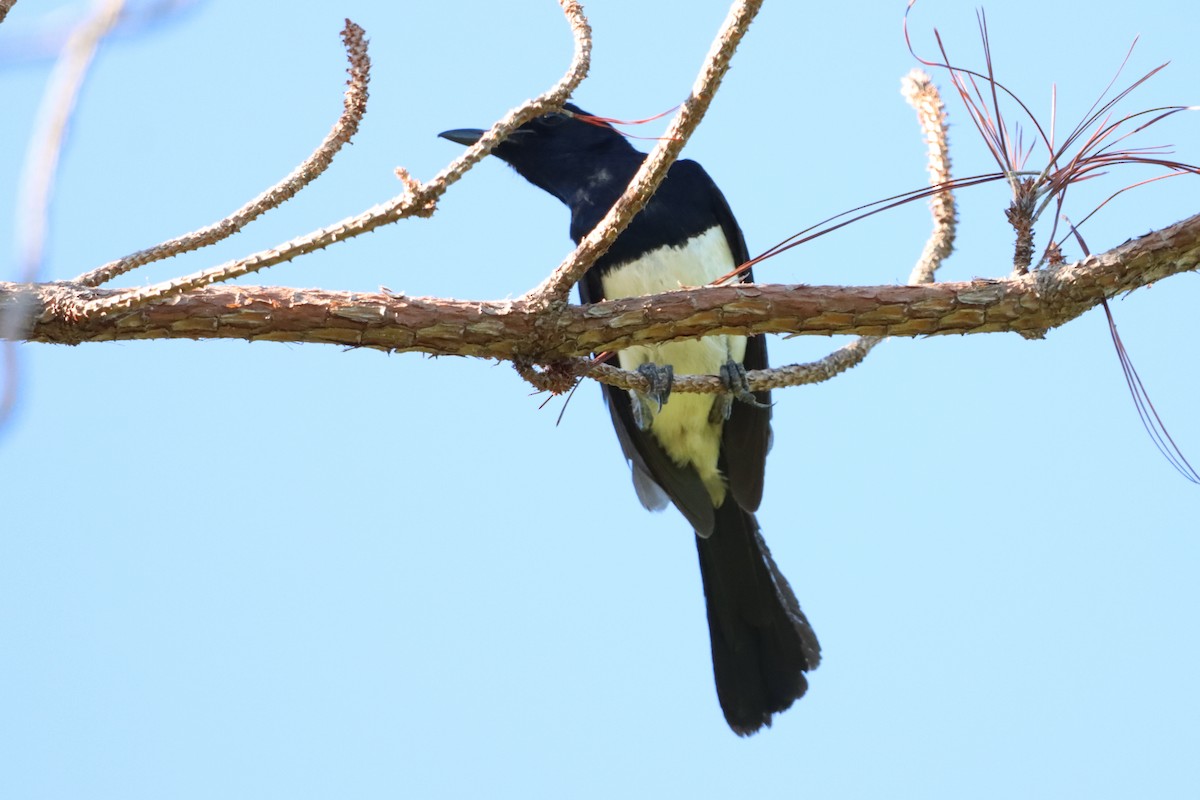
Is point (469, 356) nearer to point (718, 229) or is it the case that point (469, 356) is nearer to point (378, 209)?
point (378, 209)

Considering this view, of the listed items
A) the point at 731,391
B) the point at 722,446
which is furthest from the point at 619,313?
the point at 722,446

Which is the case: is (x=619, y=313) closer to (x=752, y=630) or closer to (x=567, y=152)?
(x=567, y=152)

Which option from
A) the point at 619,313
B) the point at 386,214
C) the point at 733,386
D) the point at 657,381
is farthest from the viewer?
the point at 733,386

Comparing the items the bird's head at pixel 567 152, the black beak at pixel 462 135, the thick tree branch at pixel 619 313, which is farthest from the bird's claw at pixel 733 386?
the black beak at pixel 462 135

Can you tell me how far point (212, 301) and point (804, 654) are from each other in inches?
127

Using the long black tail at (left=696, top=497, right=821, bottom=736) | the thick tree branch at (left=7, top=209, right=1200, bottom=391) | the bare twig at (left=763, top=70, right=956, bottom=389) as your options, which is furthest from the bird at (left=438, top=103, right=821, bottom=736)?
the thick tree branch at (left=7, top=209, right=1200, bottom=391)

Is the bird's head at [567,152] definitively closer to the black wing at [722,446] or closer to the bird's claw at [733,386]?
the black wing at [722,446]

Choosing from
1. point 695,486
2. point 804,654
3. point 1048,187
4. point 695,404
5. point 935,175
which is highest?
point 935,175

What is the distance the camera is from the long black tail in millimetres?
5137

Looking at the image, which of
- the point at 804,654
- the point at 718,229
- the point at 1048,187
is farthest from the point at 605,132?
the point at 1048,187

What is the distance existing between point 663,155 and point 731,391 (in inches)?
58.5

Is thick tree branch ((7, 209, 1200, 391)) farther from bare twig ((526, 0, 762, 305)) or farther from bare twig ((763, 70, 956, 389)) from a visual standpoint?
bare twig ((763, 70, 956, 389))

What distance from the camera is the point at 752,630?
5.19 m

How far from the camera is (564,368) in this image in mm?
2906
